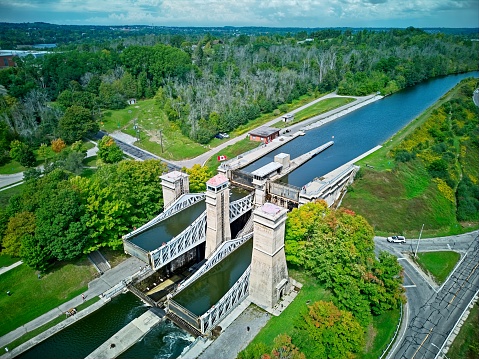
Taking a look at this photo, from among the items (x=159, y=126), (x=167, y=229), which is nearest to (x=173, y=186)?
(x=167, y=229)

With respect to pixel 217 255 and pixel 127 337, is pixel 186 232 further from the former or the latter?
pixel 127 337

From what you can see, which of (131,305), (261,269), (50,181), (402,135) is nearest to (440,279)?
(261,269)

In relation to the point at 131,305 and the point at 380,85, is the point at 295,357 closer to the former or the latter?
the point at 131,305

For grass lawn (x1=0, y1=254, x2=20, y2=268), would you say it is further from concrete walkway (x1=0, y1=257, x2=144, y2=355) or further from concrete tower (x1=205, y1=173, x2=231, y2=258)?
concrete tower (x1=205, y1=173, x2=231, y2=258)

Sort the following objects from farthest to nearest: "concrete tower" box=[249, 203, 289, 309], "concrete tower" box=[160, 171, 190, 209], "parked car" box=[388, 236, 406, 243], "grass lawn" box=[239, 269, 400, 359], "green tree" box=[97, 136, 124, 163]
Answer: "green tree" box=[97, 136, 124, 163] < "parked car" box=[388, 236, 406, 243] < "concrete tower" box=[160, 171, 190, 209] < "concrete tower" box=[249, 203, 289, 309] < "grass lawn" box=[239, 269, 400, 359]

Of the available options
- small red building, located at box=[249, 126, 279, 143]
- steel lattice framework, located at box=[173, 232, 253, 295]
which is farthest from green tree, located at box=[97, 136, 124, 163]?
steel lattice framework, located at box=[173, 232, 253, 295]

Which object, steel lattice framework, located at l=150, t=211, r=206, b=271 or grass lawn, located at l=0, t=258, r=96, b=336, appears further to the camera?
steel lattice framework, located at l=150, t=211, r=206, b=271

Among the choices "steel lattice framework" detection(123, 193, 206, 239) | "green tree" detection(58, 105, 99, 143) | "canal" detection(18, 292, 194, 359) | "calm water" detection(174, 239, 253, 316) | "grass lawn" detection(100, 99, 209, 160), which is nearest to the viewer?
"canal" detection(18, 292, 194, 359)
